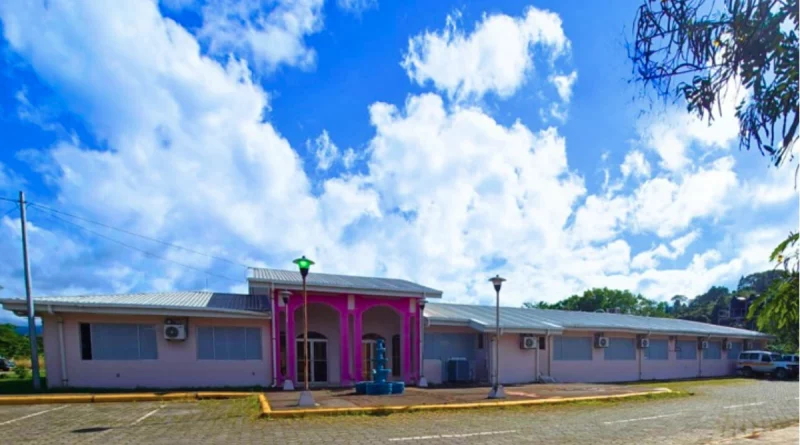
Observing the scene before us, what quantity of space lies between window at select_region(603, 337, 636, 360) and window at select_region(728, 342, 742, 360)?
1032 centimetres

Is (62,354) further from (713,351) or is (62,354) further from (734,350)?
(734,350)

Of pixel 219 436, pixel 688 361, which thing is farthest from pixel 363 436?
pixel 688 361

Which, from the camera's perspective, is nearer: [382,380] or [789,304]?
[789,304]

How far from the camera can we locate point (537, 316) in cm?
2575

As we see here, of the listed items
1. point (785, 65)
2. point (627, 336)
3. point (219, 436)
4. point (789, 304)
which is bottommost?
point (627, 336)

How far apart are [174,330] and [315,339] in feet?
18.9

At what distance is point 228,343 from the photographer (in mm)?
17000

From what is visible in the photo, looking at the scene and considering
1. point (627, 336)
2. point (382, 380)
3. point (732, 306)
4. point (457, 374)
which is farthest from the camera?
point (732, 306)

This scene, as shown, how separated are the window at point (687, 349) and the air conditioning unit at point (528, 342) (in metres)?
11.4

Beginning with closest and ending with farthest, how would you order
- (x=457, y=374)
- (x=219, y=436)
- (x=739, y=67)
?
(x=739, y=67) → (x=219, y=436) → (x=457, y=374)

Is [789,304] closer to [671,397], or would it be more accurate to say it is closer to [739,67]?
[739,67]

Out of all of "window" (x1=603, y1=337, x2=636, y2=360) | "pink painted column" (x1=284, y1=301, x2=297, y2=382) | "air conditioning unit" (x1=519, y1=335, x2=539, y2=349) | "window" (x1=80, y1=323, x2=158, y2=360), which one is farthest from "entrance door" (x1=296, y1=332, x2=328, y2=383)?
"window" (x1=603, y1=337, x2=636, y2=360)

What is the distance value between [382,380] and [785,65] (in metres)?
13.9

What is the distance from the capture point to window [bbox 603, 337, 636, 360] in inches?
955
